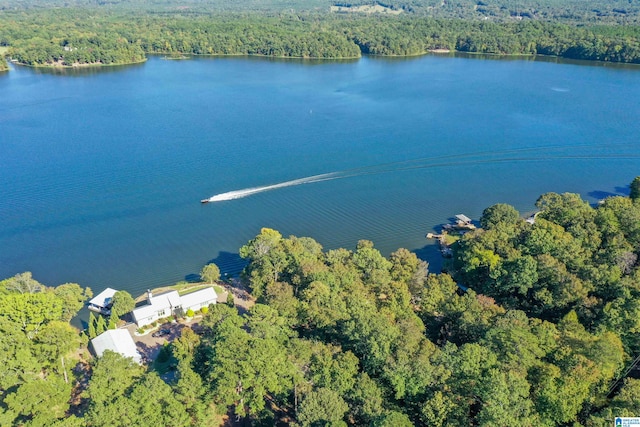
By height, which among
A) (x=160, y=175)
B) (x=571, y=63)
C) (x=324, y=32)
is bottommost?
(x=160, y=175)

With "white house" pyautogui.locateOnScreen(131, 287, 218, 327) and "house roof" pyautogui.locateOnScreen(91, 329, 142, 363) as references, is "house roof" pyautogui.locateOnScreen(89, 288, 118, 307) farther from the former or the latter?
"house roof" pyautogui.locateOnScreen(91, 329, 142, 363)

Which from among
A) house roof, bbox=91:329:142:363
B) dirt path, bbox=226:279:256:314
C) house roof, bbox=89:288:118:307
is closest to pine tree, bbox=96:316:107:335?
house roof, bbox=91:329:142:363

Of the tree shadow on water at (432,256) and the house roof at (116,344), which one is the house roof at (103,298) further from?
the tree shadow on water at (432,256)

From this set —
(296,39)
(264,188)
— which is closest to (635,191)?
(264,188)

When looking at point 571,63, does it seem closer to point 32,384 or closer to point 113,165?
point 113,165

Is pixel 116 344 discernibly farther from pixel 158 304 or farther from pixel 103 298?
pixel 103 298

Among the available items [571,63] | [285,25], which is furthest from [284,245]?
[285,25]
